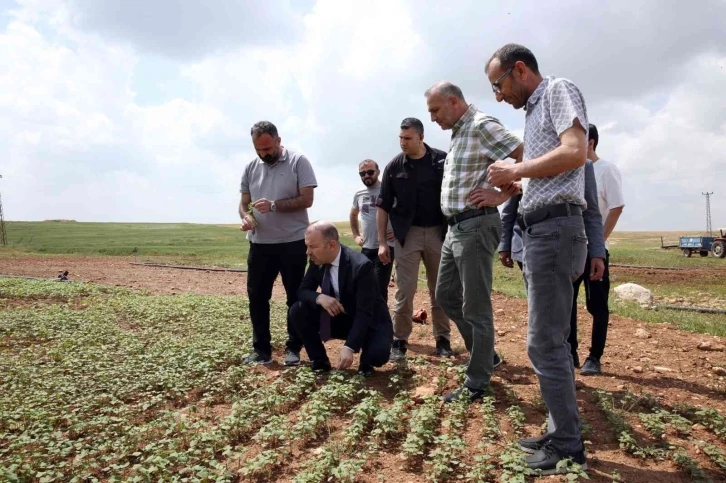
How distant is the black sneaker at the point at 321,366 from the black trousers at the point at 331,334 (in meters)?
0.01

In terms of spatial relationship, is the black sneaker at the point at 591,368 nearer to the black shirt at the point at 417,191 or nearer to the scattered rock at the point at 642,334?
the black shirt at the point at 417,191

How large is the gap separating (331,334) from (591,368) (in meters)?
2.24

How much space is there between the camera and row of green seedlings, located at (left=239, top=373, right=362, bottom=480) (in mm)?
3059

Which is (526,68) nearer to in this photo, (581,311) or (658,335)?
(658,335)

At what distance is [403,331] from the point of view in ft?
17.8

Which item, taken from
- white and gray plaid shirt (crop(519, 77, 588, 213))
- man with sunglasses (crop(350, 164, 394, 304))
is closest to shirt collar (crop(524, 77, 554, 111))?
white and gray plaid shirt (crop(519, 77, 588, 213))

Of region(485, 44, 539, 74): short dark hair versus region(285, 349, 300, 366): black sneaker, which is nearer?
region(485, 44, 539, 74): short dark hair

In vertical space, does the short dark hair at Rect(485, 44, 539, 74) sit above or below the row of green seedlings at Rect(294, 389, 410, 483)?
above

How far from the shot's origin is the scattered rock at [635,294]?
9.93m

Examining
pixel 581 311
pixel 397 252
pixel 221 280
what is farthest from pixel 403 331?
pixel 221 280

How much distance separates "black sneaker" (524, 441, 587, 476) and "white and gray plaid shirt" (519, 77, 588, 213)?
1.25 metres

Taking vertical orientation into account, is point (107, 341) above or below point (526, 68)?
below

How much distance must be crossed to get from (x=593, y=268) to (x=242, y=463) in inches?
104

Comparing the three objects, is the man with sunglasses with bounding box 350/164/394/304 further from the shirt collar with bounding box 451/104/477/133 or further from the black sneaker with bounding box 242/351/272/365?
the shirt collar with bounding box 451/104/477/133
